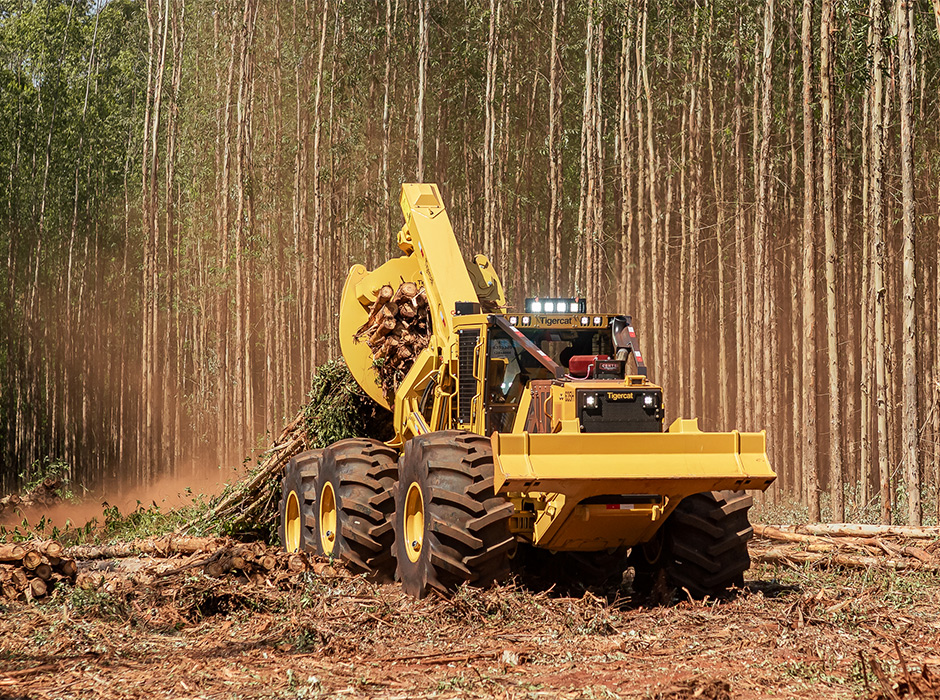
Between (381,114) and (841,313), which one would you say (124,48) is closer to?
(381,114)

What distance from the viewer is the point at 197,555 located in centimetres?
1134

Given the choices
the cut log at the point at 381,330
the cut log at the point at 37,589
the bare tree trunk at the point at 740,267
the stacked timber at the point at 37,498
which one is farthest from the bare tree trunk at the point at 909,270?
the stacked timber at the point at 37,498

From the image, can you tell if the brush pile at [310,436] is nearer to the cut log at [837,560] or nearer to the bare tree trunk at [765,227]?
the cut log at [837,560]

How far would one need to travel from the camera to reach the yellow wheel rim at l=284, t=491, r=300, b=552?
11867 millimetres

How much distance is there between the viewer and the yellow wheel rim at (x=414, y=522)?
29.5 feet

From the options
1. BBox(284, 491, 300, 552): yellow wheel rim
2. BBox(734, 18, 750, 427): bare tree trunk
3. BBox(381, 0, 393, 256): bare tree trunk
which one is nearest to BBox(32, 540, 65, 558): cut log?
BBox(284, 491, 300, 552): yellow wheel rim

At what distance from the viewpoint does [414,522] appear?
9.26 meters

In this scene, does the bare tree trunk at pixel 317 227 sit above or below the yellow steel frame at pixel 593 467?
above

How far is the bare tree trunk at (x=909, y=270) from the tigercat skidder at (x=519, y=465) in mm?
4009

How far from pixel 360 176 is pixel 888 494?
16.6m

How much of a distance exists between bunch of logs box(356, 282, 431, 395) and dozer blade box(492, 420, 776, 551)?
3536 millimetres

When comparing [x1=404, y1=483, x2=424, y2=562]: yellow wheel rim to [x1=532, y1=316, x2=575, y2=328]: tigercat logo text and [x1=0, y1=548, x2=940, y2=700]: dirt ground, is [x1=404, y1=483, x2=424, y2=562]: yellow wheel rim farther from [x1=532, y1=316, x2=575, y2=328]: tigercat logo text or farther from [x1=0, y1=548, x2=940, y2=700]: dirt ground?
[x1=532, y1=316, x2=575, y2=328]: tigercat logo text

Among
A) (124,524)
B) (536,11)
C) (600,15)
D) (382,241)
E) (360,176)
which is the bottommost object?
(124,524)

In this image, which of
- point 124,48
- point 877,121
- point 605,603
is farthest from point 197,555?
point 124,48
